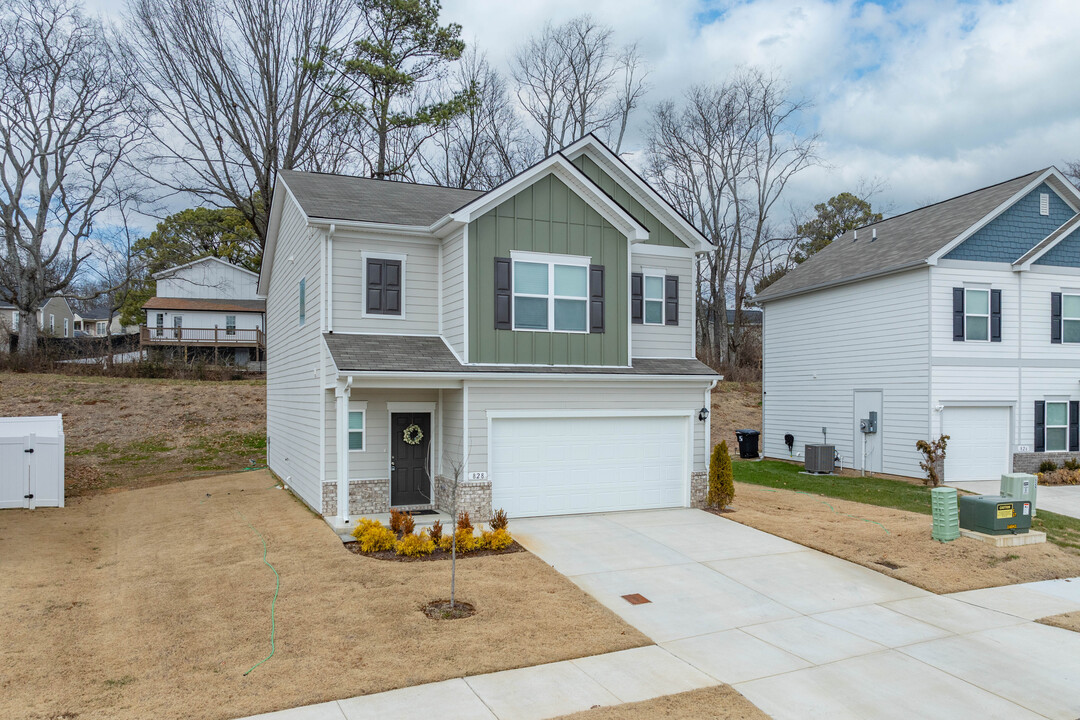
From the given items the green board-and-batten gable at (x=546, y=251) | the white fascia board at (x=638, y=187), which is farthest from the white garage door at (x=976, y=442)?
the green board-and-batten gable at (x=546, y=251)

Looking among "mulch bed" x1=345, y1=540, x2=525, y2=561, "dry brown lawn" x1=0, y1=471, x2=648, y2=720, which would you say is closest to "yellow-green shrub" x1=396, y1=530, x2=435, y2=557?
"mulch bed" x1=345, y1=540, x2=525, y2=561

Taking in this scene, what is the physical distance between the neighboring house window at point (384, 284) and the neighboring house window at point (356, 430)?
77.9 inches

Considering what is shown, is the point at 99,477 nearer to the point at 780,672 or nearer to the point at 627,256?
the point at 627,256

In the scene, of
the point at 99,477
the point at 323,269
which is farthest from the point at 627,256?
the point at 99,477

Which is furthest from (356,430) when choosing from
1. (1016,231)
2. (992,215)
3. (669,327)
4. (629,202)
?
(1016,231)

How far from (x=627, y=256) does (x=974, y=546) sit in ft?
25.6

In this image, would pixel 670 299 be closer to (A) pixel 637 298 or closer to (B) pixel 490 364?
(A) pixel 637 298

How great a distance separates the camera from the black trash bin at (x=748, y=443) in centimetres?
2427

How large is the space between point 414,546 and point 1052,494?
15.2 metres

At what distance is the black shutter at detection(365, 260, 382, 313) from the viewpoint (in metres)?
13.7

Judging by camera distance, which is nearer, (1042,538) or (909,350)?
(1042,538)

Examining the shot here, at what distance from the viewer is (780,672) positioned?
6.68m

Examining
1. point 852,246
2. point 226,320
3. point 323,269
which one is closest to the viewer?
point 323,269

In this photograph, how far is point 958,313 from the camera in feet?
59.7
